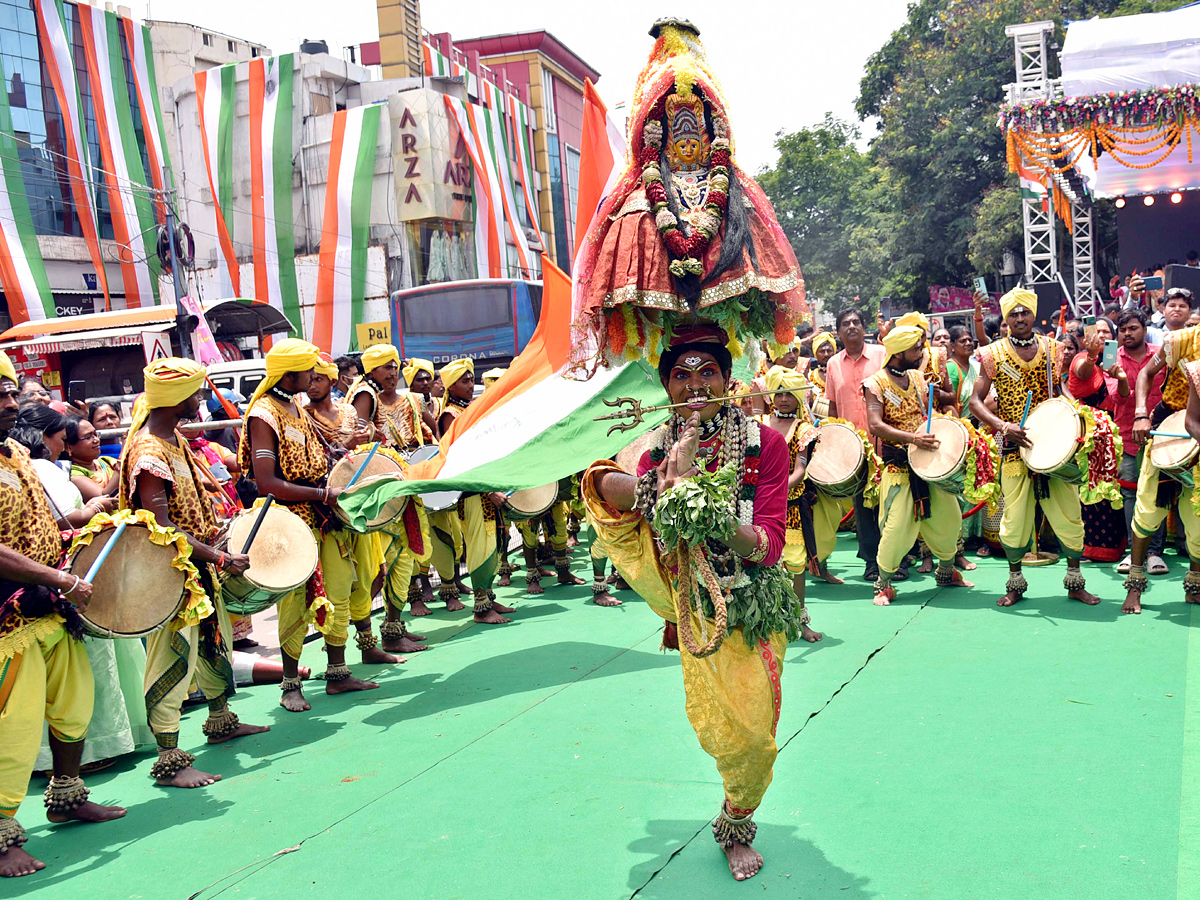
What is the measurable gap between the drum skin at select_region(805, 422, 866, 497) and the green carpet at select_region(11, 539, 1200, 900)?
4.00 ft

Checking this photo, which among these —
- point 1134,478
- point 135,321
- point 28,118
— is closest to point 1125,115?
point 1134,478

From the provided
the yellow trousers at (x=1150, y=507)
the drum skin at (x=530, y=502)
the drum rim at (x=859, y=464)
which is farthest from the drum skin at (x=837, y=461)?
the drum skin at (x=530, y=502)

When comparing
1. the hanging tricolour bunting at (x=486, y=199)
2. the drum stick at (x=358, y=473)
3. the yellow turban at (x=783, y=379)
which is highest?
the hanging tricolour bunting at (x=486, y=199)

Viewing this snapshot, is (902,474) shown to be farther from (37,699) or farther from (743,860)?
(37,699)

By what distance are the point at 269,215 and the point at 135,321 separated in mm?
16405

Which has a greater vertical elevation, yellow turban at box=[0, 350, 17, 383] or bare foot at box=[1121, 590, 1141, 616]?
yellow turban at box=[0, 350, 17, 383]

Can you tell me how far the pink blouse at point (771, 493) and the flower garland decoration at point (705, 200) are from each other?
665 millimetres

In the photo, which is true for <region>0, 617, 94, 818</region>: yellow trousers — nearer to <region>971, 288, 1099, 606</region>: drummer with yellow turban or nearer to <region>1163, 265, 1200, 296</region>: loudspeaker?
<region>971, 288, 1099, 606</region>: drummer with yellow turban

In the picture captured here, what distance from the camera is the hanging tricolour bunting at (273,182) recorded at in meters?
34.2

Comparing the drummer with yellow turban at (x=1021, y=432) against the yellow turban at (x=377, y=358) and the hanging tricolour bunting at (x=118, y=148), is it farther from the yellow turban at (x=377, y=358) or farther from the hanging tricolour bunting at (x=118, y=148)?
the hanging tricolour bunting at (x=118, y=148)

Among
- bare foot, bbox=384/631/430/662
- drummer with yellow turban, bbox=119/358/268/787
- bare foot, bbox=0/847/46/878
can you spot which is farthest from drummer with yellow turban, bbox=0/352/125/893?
bare foot, bbox=384/631/430/662

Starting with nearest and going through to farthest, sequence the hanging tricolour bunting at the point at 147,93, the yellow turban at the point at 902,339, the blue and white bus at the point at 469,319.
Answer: the yellow turban at the point at 902,339 < the blue and white bus at the point at 469,319 < the hanging tricolour bunting at the point at 147,93

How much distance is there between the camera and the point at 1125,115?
16.4 metres

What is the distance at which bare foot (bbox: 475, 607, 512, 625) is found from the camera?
25.6 ft
